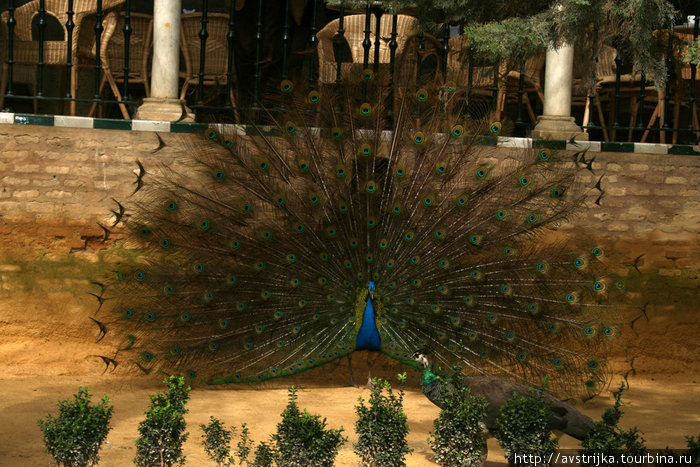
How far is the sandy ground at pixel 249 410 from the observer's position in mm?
5754

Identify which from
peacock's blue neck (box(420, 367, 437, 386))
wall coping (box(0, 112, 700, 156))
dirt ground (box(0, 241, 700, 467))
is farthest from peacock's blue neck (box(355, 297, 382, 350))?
wall coping (box(0, 112, 700, 156))

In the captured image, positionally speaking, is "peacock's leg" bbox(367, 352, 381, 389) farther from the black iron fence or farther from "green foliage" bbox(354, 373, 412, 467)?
"green foliage" bbox(354, 373, 412, 467)

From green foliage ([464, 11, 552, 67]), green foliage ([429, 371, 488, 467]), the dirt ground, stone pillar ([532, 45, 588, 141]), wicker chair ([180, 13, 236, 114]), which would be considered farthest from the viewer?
wicker chair ([180, 13, 236, 114])

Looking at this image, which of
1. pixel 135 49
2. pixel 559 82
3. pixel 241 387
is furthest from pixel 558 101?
pixel 135 49

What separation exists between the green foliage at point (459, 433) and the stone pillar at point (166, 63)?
12.9 feet

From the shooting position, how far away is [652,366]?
8375 millimetres

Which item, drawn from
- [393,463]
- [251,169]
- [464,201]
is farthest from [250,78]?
[393,463]

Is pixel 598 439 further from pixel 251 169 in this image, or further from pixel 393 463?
pixel 251 169

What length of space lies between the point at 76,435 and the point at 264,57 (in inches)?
211

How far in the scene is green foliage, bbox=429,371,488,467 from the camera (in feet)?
16.4

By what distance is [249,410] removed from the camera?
691 cm

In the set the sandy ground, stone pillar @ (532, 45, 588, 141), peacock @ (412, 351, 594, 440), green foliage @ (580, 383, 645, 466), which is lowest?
the sandy ground

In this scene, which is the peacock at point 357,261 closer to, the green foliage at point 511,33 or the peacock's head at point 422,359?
the peacock's head at point 422,359

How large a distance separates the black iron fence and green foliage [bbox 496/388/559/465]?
325 cm
